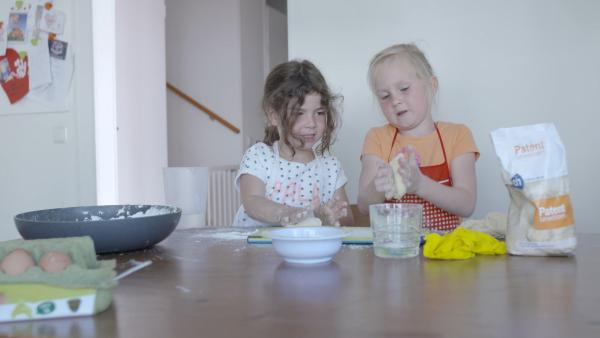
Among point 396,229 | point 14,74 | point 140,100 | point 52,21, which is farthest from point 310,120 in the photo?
point 14,74

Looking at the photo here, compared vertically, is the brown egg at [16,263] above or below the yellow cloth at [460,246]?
above

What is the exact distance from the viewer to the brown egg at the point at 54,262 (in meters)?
0.59

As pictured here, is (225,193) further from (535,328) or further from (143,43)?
(535,328)

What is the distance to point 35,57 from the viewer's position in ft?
9.34

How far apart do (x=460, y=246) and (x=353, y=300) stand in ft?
1.07

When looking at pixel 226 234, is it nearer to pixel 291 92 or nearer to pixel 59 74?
pixel 291 92

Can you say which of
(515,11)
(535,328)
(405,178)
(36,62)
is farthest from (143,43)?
(535,328)

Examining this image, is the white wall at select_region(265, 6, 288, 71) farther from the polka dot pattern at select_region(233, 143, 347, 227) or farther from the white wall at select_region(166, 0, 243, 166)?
the polka dot pattern at select_region(233, 143, 347, 227)

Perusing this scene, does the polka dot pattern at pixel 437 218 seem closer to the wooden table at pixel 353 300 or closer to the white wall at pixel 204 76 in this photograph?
the wooden table at pixel 353 300

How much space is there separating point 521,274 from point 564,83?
1.18 meters

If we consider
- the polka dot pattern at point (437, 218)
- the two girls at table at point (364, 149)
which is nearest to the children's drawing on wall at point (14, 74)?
the two girls at table at point (364, 149)

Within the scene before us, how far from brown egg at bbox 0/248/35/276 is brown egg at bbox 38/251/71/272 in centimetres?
1

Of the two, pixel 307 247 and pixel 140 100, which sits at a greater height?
pixel 140 100

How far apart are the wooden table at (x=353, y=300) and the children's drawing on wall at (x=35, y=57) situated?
2302 millimetres
